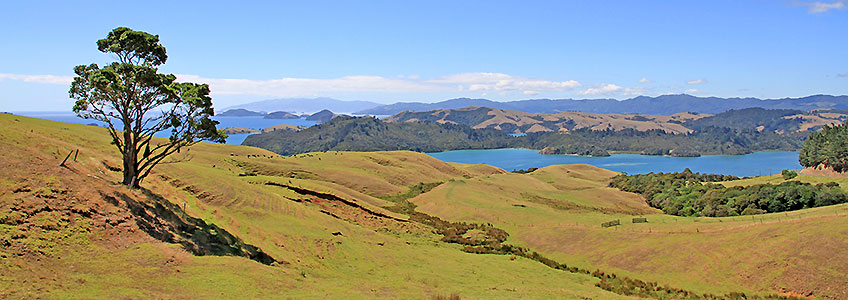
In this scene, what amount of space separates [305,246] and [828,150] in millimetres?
140440

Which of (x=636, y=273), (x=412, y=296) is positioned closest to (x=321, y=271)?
(x=412, y=296)

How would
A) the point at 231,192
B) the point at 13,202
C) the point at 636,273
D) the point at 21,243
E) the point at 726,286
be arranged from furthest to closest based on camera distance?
1. the point at 231,192
2. the point at 636,273
3. the point at 726,286
4. the point at 13,202
5. the point at 21,243

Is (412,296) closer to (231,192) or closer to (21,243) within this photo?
(21,243)

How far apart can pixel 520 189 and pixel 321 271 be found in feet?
222

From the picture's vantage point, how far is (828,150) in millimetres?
119438

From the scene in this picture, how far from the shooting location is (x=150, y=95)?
25.7 metres

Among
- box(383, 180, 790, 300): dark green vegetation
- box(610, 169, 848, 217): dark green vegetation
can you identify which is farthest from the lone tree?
box(610, 169, 848, 217): dark green vegetation

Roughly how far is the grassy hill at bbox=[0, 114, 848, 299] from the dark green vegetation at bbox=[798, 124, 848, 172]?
10071cm

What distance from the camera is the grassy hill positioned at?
18.3m

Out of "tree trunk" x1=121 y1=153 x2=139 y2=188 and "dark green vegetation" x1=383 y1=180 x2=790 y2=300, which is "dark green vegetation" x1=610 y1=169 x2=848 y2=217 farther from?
"tree trunk" x1=121 y1=153 x2=139 y2=188

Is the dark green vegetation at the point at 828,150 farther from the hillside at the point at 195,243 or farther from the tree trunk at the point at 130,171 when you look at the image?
the tree trunk at the point at 130,171

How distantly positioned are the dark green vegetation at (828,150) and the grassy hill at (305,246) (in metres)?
101

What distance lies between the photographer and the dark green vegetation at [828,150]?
4535 inches

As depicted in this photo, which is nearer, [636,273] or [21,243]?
[21,243]
